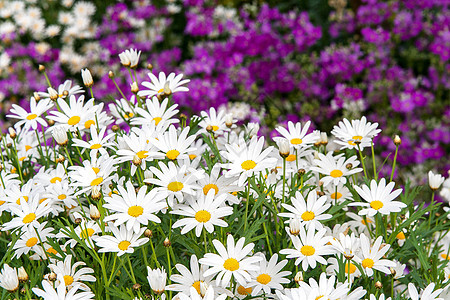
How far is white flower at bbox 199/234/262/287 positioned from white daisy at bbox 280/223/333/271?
0.08 metres

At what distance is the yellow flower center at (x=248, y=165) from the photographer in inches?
46.3

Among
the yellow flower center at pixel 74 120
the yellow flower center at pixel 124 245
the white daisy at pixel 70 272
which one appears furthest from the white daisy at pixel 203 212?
the yellow flower center at pixel 74 120

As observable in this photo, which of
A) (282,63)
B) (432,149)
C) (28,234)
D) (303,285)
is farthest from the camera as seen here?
(282,63)

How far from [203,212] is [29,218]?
0.42 metres

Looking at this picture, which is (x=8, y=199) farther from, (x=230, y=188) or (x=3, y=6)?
(x=3, y=6)

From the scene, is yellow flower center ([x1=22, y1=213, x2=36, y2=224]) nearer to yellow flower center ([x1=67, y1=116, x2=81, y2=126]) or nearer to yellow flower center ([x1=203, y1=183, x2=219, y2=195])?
yellow flower center ([x1=67, y1=116, x2=81, y2=126])

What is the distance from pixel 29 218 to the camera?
121cm

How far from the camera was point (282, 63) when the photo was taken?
3.55 m

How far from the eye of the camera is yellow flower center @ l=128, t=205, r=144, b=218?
110cm

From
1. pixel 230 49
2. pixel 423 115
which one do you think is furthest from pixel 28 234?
pixel 423 115

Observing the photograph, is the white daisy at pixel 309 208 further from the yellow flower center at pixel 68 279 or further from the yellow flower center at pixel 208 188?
the yellow flower center at pixel 68 279

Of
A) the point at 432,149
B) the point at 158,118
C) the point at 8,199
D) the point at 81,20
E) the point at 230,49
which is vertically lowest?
the point at 8,199

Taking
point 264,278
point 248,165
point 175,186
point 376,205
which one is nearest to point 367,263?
point 376,205

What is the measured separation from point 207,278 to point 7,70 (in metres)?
3.34
